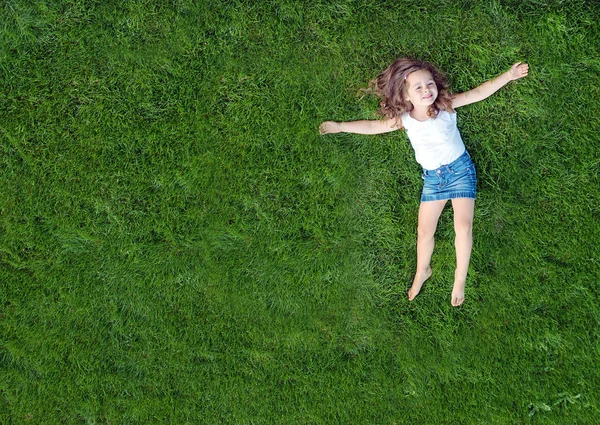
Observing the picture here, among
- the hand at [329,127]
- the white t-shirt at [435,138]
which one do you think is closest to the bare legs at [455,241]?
the white t-shirt at [435,138]

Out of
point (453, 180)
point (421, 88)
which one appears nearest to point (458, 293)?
point (453, 180)

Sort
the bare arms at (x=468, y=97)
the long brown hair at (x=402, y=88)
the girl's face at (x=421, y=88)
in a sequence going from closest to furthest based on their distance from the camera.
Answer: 1. the girl's face at (x=421, y=88)
2. the long brown hair at (x=402, y=88)
3. the bare arms at (x=468, y=97)

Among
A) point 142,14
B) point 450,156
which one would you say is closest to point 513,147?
point 450,156

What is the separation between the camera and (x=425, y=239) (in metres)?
3.36

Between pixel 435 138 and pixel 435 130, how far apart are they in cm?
5

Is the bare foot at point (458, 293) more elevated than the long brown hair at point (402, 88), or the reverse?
the long brown hair at point (402, 88)

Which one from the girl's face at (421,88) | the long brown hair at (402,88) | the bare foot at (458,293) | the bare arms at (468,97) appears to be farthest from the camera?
the bare foot at (458,293)

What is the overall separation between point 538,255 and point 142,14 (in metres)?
3.35

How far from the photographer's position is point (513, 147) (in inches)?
135

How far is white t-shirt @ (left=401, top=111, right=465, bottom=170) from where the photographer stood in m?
3.12

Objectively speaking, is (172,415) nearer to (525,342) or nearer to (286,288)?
(286,288)

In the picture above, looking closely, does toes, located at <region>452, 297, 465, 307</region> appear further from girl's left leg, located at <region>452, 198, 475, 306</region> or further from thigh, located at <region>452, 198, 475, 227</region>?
thigh, located at <region>452, 198, 475, 227</region>

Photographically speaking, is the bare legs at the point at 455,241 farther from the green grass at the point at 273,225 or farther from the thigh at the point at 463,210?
the green grass at the point at 273,225

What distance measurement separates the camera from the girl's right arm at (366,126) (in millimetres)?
3244
